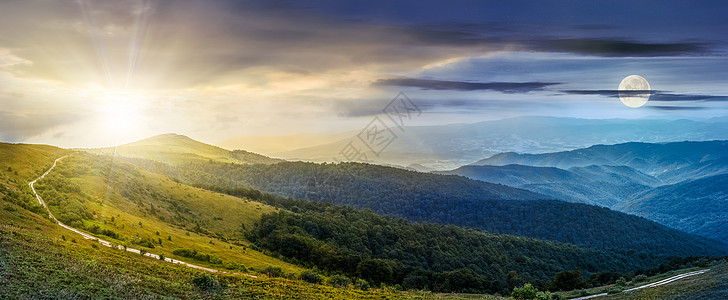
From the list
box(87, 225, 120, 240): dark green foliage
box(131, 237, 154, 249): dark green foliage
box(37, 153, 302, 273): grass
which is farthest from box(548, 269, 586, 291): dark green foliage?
box(87, 225, 120, 240): dark green foliage

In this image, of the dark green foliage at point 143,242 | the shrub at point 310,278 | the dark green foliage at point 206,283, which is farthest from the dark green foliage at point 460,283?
the dark green foliage at point 206,283

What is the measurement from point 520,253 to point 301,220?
65.5 meters

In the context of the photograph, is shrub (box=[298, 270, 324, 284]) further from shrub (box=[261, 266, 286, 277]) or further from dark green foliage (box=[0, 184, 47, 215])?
dark green foliage (box=[0, 184, 47, 215])

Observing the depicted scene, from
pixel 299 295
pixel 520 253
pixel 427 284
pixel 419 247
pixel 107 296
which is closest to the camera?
pixel 107 296

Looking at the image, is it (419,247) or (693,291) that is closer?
(693,291)

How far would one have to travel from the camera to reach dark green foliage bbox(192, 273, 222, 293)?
25.8 meters

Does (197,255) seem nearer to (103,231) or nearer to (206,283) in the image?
(103,231)

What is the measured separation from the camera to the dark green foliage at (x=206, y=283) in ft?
84.6

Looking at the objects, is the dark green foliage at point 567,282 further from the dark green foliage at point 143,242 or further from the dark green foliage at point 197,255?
the dark green foliage at point 143,242

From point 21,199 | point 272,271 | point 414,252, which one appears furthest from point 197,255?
point 414,252

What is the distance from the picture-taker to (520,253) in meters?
118

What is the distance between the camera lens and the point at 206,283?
26219 mm

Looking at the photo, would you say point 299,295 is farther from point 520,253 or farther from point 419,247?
point 520,253

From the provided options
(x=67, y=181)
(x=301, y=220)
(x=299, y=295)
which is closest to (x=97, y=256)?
(x=299, y=295)
